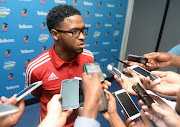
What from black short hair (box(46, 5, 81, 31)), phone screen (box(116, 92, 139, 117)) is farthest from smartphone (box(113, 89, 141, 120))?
black short hair (box(46, 5, 81, 31))

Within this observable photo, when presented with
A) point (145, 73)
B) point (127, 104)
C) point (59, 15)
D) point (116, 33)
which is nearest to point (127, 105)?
point (127, 104)

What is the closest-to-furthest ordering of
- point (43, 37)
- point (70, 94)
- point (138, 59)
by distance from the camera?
point (70, 94) → point (138, 59) → point (43, 37)

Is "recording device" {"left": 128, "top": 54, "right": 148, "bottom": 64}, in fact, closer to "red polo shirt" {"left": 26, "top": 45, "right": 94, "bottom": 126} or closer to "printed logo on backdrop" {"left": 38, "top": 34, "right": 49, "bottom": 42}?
"red polo shirt" {"left": 26, "top": 45, "right": 94, "bottom": 126}

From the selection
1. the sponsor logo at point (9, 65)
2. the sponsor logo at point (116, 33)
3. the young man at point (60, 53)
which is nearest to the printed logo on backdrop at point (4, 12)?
the sponsor logo at point (9, 65)

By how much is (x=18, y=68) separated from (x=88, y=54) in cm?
126

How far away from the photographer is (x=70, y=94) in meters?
0.85

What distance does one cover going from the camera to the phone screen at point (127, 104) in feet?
3.51

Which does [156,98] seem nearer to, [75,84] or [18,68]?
[75,84]

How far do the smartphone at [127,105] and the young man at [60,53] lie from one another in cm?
45

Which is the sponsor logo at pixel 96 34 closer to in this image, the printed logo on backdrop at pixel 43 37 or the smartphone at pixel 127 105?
the printed logo on backdrop at pixel 43 37

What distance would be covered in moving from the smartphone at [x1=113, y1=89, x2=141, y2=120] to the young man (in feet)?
1.47

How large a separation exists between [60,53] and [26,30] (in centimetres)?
104

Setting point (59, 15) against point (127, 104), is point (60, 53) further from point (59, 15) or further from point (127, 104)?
point (127, 104)

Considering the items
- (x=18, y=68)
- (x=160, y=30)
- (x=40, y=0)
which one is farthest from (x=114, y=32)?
(x=18, y=68)
